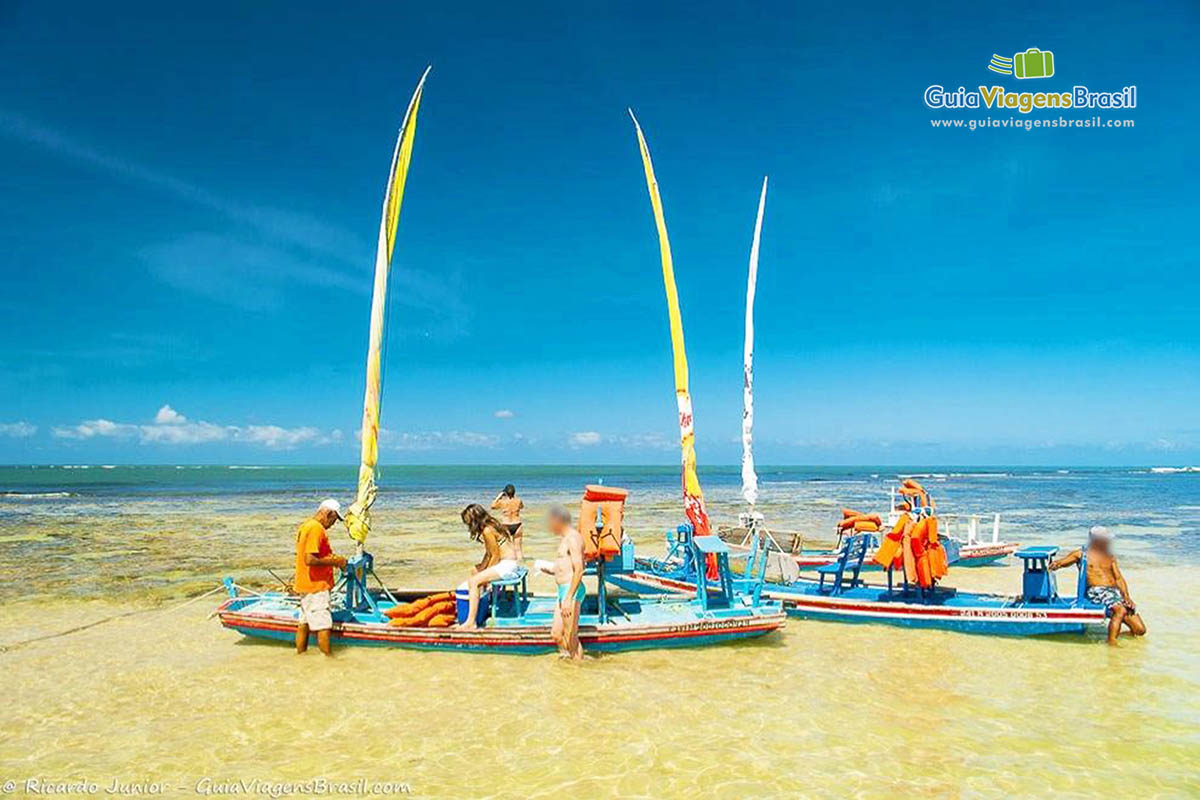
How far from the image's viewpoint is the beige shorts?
33.6 ft

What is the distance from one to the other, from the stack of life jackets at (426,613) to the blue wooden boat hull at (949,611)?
4.30 m

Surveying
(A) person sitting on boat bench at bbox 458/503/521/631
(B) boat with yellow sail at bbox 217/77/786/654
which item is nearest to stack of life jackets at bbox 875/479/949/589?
(B) boat with yellow sail at bbox 217/77/786/654

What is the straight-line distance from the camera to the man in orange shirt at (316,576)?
10.1m

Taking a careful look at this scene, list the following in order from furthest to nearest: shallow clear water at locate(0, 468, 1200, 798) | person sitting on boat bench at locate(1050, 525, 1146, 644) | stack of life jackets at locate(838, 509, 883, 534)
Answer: stack of life jackets at locate(838, 509, 883, 534) < person sitting on boat bench at locate(1050, 525, 1146, 644) < shallow clear water at locate(0, 468, 1200, 798)

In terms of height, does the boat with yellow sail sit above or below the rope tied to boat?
above

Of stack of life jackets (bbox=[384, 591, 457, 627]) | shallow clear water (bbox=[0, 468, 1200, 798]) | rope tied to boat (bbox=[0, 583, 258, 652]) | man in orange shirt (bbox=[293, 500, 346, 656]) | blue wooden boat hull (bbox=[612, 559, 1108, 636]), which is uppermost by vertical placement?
man in orange shirt (bbox=[293, 500, 346, 656])

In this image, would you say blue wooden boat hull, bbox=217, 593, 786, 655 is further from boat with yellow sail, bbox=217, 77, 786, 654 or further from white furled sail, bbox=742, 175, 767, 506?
white furled sail, bbox=742, 175, 767, 506

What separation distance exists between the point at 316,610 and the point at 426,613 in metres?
1.60

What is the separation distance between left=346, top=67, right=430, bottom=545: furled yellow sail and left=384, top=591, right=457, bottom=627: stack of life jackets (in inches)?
51.7

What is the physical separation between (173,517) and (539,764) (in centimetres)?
4044

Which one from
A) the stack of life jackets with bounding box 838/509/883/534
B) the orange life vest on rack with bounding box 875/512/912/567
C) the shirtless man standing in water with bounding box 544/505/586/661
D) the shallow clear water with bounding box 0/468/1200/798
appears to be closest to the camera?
the shallow clear water with bounding box 0/468/1200/798

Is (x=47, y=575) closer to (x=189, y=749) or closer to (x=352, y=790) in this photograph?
(x=189, y=749)

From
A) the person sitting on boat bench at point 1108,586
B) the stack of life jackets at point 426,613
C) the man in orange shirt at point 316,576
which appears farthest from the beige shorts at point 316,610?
the person sitting on boat bench at point 1108,586

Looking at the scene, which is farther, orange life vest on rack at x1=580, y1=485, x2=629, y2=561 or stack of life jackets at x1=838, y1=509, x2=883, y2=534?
stack of life jackets at x1=838, y1=509, x2=883, y2=534
